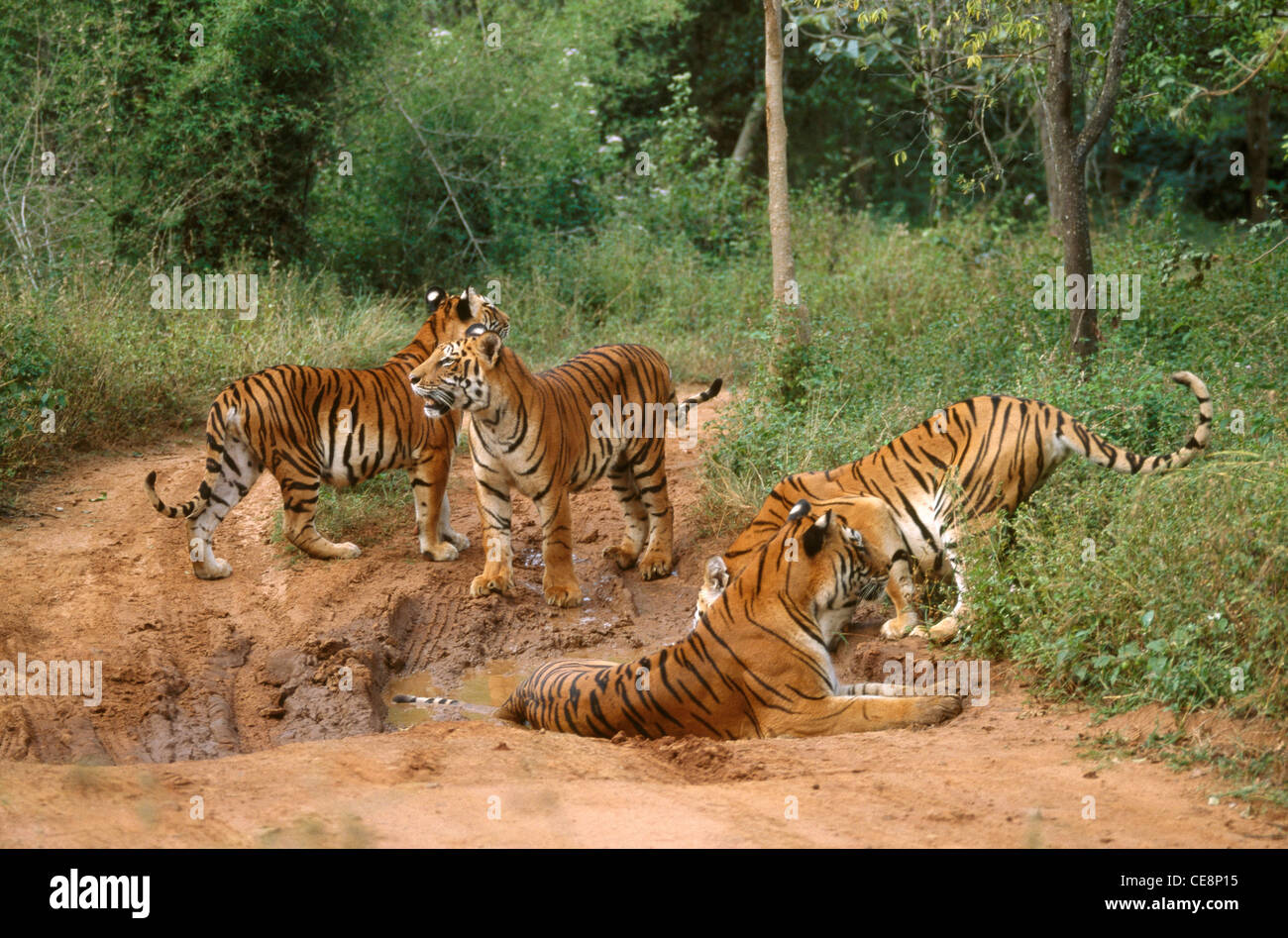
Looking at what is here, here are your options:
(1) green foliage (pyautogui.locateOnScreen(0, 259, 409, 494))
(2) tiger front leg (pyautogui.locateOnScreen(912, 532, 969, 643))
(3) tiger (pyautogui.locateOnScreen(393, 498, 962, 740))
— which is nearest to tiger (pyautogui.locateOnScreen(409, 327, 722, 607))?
(3) tiger (pyautogui.locateOnScreen(393, 498, 962, 740))

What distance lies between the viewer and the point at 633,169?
16.0m

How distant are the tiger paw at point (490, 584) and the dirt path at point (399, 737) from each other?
0.13 metres

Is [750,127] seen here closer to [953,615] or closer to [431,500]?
[431,500]

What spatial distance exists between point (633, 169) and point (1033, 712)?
11.8 metres

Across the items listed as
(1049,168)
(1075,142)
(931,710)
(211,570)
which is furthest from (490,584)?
(1049,168)

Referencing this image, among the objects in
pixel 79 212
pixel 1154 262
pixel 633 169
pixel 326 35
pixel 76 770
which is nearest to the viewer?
pixel 76 770

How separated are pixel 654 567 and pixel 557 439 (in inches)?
42.2

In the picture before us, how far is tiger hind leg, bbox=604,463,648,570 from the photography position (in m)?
8.12

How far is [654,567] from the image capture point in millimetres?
7957

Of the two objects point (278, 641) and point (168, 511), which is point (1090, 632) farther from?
point (168, 511)

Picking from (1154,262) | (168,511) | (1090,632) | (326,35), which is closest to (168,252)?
(326,35)

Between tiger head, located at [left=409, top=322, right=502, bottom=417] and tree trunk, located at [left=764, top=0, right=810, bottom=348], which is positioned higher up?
tree trunk, located at [left=764, top=0, right=810, bottom=348]

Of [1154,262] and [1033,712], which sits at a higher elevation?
[1154,262]

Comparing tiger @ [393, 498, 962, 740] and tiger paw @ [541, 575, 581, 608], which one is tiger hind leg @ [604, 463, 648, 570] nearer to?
tiger paw @ [541, 575, 581, 608]
